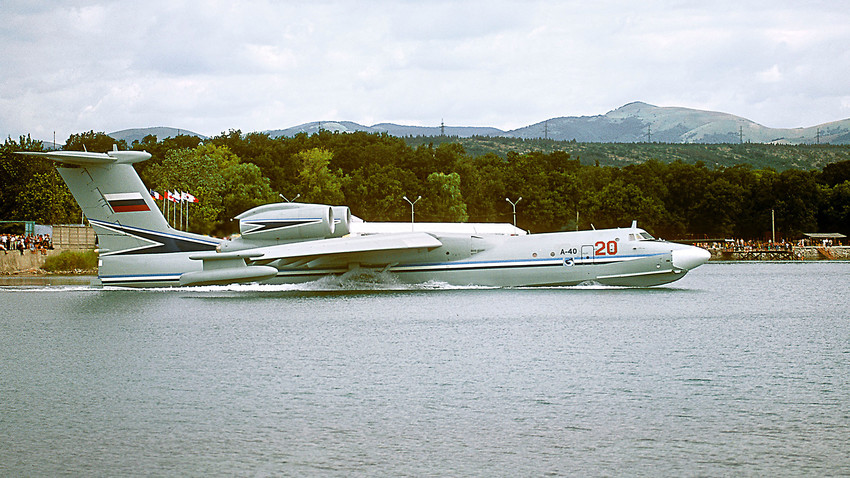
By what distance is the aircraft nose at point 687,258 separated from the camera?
123 ft

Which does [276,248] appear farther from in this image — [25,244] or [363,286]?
[25,244]

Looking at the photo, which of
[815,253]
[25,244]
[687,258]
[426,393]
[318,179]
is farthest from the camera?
[318,179]

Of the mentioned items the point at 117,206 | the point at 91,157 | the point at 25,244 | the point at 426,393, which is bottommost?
the point at 426,393

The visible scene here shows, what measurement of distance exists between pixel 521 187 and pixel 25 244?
9265 centimetres

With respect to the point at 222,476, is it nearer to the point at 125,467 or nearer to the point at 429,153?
the point at 125,467

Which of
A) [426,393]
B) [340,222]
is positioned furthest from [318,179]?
[426,393]

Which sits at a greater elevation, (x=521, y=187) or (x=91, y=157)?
(x=521, y=187)

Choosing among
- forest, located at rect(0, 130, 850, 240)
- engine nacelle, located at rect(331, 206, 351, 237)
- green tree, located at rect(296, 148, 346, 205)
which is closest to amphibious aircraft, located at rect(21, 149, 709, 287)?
engine nacelle, located at rect(331, 206, 351, 237)

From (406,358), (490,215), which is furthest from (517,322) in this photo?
(490,215)

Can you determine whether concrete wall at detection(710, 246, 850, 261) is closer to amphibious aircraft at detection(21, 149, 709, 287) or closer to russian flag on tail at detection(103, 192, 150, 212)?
amphibious aircraft at detection(21, 149, 709, 287)

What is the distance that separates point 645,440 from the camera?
12.0 m

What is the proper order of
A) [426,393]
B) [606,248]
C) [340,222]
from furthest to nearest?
1. [340,222]
2. [606,248]
3. [426,393]

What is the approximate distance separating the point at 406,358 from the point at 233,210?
98.7m

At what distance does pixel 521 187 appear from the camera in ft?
481
